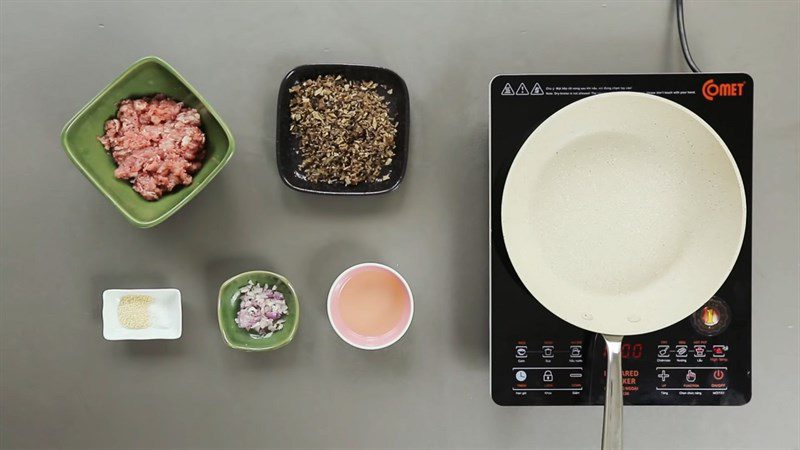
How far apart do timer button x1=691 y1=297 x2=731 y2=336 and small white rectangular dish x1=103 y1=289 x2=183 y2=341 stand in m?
0.79

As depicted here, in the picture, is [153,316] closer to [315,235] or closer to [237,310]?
[237,310]

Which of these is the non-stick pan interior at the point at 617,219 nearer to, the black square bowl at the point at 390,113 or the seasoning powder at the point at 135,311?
the black square bowl at the point at 390,113

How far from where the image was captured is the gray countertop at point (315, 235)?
93 cm

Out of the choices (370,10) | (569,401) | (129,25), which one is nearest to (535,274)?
(569,401)

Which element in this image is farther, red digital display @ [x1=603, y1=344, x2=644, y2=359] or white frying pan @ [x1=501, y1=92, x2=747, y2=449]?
red digital display @ [x1=603, y1=344, x2=644, y2=359]

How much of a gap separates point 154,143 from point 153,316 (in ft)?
0.91

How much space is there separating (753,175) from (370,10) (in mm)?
652

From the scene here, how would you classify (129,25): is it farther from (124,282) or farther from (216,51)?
(124,282)

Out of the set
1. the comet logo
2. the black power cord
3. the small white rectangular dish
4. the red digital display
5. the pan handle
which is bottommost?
the pan handle

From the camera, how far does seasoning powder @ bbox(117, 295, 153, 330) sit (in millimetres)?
935

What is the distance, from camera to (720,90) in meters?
0.85

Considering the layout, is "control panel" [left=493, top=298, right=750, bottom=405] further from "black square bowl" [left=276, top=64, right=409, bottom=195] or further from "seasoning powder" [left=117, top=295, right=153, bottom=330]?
"seasoning powder" [left=117, top=295, right=153, bottom=330]

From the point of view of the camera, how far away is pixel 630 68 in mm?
926

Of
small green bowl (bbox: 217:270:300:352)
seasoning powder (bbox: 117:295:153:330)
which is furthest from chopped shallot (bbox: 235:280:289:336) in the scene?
seasoning powder (bbox: 117:295:153:330)
